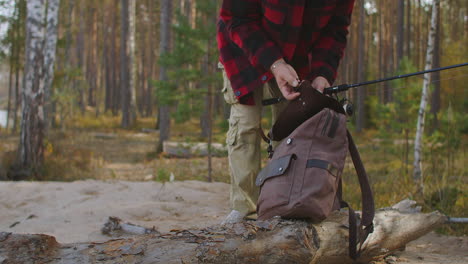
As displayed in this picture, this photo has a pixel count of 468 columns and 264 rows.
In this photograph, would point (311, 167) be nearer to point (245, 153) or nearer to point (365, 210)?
point (365, 210)

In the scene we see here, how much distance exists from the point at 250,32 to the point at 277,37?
0.17 m

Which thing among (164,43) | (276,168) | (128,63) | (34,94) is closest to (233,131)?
(276,168)

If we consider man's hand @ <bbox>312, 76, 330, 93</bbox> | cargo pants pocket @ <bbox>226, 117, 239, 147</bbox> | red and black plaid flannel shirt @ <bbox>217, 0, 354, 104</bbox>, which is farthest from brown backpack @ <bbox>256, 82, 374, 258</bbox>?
cargo pants pocket @ <bbox>226, 117, 239, 147</bbox>

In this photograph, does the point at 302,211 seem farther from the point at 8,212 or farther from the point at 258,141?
the point at 8,212

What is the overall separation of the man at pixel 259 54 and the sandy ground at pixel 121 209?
97 cm

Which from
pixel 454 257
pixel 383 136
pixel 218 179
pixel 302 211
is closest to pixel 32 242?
pixel 302 211

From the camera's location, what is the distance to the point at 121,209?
161 inches

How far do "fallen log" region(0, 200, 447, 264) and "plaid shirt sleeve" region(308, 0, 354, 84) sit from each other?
1.03 meters

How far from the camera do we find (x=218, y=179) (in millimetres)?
6785

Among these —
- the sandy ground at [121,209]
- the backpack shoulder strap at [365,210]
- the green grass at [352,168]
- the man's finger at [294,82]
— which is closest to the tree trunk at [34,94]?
the green grass at [352,168]

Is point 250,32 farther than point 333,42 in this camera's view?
No

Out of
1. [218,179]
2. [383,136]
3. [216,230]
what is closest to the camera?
[216,230]

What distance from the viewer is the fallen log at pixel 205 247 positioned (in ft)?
5.90

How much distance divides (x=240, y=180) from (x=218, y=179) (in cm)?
407
